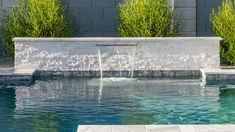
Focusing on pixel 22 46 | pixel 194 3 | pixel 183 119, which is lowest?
pixel 183 119

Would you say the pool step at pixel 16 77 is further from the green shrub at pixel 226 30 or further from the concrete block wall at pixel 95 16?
the green shrub at pixel 226 30

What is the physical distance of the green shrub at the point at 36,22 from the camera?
14.0m

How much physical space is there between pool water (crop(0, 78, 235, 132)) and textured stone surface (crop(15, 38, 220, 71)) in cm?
47

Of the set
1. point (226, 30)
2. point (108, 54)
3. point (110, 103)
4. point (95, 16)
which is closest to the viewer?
point (110, 103)

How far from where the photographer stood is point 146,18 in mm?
14031

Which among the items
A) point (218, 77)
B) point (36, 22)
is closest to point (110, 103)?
point (218, 77)

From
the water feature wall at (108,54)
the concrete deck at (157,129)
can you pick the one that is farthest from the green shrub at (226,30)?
the concrete deck at (157,129)

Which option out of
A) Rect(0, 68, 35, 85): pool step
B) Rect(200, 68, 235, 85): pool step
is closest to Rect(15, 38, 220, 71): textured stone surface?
Rect(0, 68, 35, 85): pool step

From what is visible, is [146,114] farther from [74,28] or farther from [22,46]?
[74,28]

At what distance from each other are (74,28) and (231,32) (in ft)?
13.1

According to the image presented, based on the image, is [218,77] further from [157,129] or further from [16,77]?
[157,129]

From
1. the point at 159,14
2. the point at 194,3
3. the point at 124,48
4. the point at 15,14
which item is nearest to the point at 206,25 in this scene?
the point at 194,3

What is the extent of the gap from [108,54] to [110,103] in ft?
10.5

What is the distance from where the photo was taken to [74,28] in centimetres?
1521
